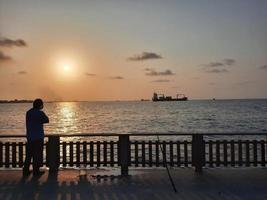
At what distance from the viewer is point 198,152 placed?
40.3ft

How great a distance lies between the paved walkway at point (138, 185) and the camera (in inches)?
372

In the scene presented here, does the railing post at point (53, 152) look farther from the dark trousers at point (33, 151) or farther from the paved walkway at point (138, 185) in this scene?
the dark trousers at point (33, 151)

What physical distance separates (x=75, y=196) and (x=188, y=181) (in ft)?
10.8

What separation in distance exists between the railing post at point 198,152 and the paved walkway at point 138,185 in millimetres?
270

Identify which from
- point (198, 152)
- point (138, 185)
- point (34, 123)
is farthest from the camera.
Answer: point (198, 152)

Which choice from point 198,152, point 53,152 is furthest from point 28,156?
point 198,152

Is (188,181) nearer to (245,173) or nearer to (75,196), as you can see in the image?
(245,173)

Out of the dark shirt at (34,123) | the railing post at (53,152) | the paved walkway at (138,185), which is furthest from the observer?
the railing post at (53,152)

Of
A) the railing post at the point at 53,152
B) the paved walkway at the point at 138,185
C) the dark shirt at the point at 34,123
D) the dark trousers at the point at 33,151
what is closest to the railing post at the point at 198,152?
the paved walkway at the point at 138,185

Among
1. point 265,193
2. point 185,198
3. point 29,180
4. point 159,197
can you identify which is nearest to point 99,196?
point 159,197

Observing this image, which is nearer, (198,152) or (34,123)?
(34,123)

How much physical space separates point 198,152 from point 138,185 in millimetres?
2637

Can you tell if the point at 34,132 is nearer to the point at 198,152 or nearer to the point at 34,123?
the point at 34,123

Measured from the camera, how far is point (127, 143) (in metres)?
12.3
